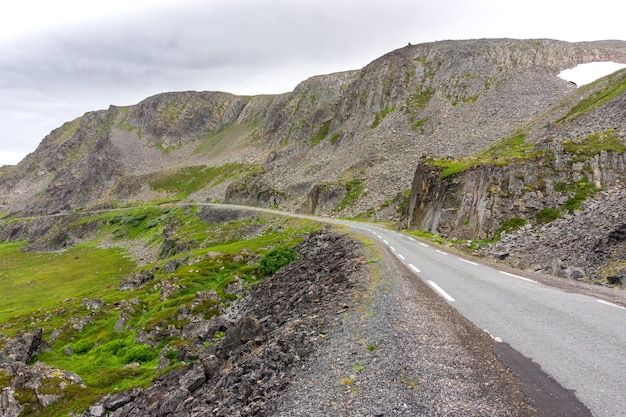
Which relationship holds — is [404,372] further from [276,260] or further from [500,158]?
[500,158]

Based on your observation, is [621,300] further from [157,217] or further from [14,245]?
[14,245]

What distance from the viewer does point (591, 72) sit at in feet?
273

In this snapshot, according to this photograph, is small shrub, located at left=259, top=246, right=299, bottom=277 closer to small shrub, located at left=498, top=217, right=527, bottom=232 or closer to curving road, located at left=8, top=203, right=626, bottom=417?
curving road, located at left=8, top=203, right=626, bottom=417

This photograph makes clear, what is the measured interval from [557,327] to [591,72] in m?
103

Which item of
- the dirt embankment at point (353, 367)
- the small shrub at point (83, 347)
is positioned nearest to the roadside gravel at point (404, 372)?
the dirt embankment at point (353, 367)

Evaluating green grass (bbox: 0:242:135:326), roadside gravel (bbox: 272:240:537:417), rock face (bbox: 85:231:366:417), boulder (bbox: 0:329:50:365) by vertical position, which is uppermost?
roadside gravel (bbox: 272:240:537:417)

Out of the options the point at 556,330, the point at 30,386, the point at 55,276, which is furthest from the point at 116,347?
the point at 55,276

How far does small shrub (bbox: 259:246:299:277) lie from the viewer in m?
30.7

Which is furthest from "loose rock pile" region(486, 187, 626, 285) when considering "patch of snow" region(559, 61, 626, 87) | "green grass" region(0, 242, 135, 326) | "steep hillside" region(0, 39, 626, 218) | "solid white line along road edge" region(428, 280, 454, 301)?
"patch of snow" region(559, 61, 626, 87)

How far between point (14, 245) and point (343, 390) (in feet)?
552

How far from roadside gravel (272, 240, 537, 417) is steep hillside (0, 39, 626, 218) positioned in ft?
160

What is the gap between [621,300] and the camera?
1145cm

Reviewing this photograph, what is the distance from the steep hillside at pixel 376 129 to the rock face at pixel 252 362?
142 ft

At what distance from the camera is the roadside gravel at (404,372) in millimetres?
6227
